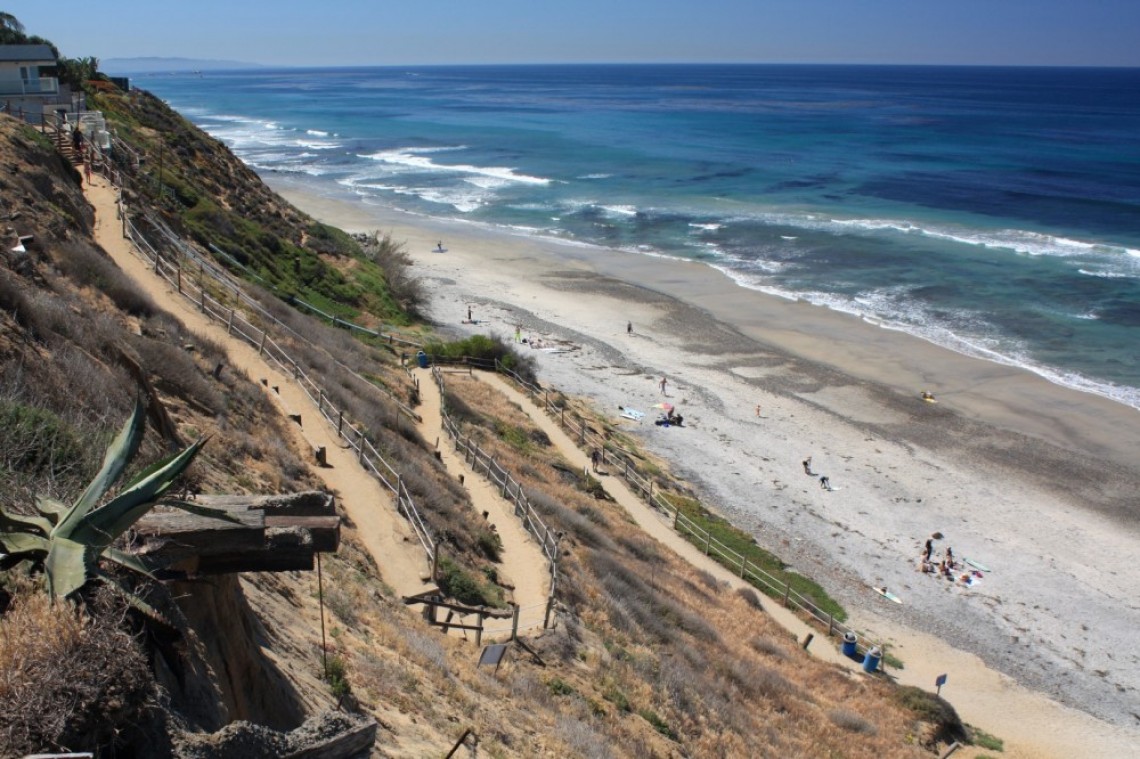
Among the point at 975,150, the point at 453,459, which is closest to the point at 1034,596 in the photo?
the point at 453,459

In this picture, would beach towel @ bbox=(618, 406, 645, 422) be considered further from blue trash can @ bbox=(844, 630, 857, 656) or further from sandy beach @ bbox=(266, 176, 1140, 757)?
blue trash can @ bbox=(844, 630, 857, 656)

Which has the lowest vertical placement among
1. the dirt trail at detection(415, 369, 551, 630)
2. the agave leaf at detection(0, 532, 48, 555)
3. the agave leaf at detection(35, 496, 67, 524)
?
the dirt trail at detection(415, 369, 551, 630)

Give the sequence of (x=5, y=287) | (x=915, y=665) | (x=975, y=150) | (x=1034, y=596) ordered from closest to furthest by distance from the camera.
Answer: (x=5, y=287) < (x=915, y=665) < (x=1034, y=596) < (x=975, y=150)

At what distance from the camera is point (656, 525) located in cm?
2477

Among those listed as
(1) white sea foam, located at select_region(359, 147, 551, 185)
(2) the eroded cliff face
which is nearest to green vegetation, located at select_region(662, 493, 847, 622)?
(2) the eroded cliff face

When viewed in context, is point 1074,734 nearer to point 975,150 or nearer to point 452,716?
point 452,716

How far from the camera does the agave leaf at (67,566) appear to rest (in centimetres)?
432

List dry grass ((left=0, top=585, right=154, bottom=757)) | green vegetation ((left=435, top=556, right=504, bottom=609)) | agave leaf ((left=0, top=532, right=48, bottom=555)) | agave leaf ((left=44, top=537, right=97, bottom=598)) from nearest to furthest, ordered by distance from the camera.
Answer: dry grass ((left=0, top=585, right=154, bottom=757)) → agave leaf ((left=44, top=537, right=97, bottom=598)) → agave leaf ((left=0, top=532, right=48, bottom=555)) → green vegetation ((left=435, top=556, right=504, bottom=609))

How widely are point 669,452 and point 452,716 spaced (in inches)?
916

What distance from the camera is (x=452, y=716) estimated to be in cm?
917

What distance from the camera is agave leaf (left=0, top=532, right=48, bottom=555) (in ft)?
15.1

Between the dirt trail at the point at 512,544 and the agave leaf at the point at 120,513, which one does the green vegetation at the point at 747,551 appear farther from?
the agave leaf at the point at 120,513

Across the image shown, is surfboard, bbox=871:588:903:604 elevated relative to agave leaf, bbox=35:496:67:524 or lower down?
lower down

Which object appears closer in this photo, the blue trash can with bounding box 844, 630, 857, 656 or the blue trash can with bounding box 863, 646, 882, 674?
the blue trash can with bounding box 863, 646, 882, 674
